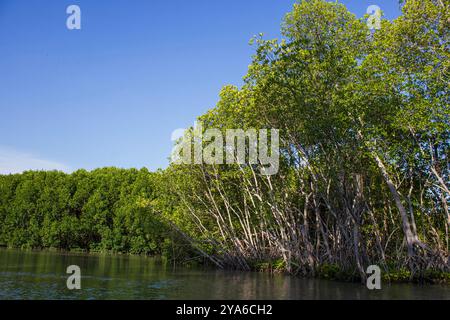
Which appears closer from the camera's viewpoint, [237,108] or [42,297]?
[42,297]

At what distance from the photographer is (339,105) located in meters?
Answer: 22.7

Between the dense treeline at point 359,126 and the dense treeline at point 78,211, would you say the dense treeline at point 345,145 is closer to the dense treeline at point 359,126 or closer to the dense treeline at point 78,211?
the dense treeline at point 359,126

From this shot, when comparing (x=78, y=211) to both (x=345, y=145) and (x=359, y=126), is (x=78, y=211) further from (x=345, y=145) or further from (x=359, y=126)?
(x=359, y=126)

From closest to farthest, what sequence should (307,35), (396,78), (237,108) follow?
(396,78)
(307,35)
(237,108)

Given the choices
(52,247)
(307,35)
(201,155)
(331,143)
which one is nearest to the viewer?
(331,143)

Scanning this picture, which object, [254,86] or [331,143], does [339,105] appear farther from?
[254,86]

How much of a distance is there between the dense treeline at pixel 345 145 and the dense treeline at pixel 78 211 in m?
27.9

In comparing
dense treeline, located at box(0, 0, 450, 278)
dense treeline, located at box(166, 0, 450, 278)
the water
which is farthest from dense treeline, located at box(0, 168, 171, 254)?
the water

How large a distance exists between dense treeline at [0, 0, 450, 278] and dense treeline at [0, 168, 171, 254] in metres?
27.9

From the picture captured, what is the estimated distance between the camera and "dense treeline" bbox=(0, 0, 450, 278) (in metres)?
22.6

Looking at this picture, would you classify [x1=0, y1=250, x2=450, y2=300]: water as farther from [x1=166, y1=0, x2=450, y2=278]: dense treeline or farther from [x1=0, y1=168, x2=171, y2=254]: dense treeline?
[x1=0, y1=168, x2=171, y2=254]: dense treeline
